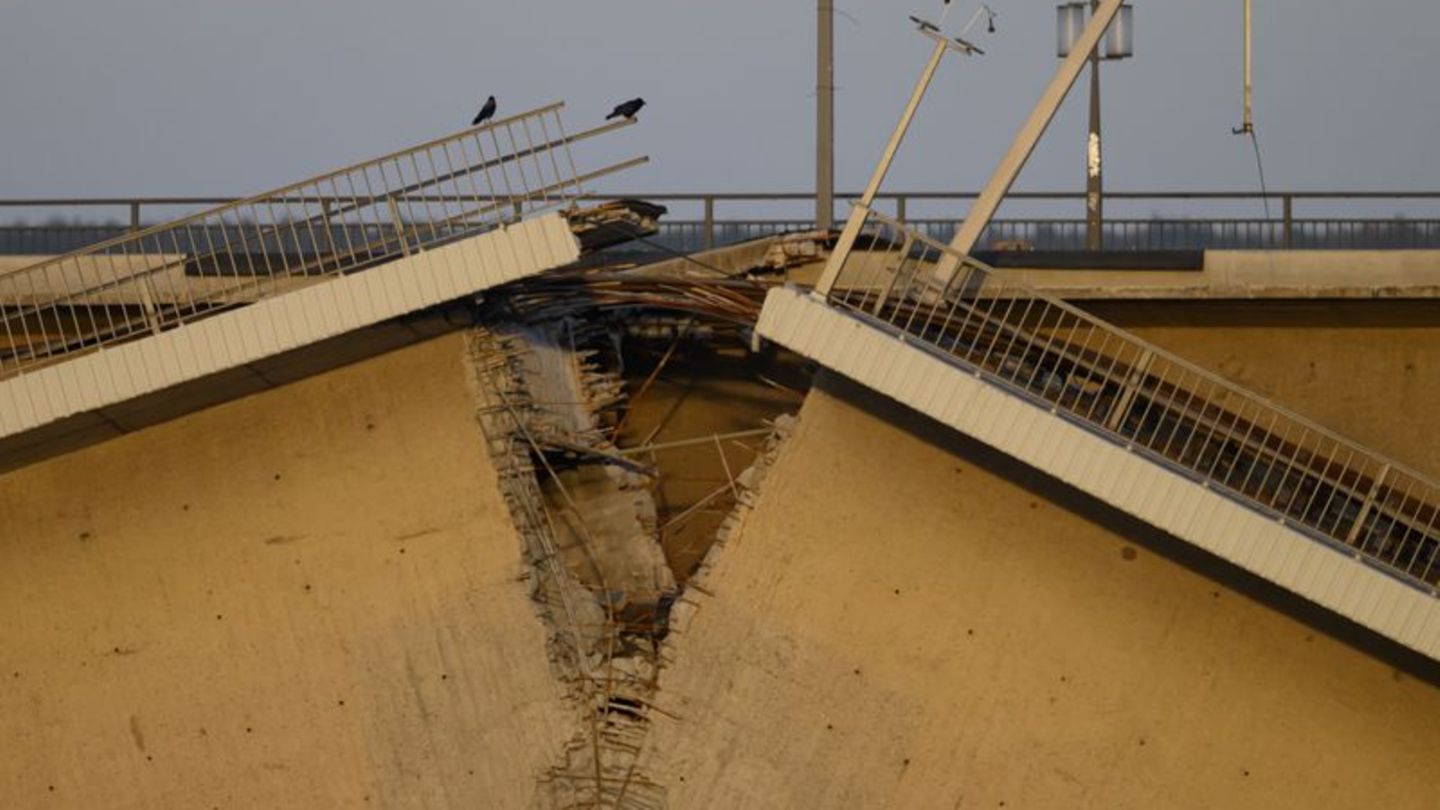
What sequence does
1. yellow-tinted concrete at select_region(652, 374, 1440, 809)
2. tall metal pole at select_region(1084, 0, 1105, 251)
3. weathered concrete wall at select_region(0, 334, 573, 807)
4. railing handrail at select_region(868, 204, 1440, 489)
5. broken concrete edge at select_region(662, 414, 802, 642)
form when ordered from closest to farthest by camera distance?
railing handrail at select_region(868, 204, 1440, 489) < yellow-tinted concrete at select_region(652, 374, 1440, 809) < broken concrete edge at select_region(662, 414, 802, 642) < weathered concrete wall at select_region(0, 334, 573, 807) < tall metal pole at select_region(1084, 0, 1105, 251)

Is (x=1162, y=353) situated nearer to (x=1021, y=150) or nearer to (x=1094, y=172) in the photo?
(x=1021, y=150)

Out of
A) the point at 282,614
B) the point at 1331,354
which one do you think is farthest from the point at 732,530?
the point at 1331,354

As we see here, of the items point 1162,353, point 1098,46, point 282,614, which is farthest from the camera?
point 1098,46

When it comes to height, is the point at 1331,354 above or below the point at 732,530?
above

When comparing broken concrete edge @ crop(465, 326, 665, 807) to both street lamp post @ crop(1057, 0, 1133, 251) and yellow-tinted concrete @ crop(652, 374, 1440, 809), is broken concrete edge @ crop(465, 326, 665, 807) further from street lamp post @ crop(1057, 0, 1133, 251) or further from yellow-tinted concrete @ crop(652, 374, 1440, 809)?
street lamp post @ crop(1057, 0, 1133, 251)

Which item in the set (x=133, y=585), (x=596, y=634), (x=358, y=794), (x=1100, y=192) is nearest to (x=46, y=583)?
(x=133, y=585)

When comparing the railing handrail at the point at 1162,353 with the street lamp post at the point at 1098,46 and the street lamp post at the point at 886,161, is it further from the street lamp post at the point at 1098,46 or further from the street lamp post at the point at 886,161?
the street lamp post at the point at 1098,46

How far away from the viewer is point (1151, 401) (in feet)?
53.2

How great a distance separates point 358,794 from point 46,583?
7.97 feet

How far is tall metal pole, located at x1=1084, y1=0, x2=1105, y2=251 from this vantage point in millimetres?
22438

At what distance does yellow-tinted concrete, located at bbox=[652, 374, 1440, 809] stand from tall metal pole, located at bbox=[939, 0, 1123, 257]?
132 centimetres

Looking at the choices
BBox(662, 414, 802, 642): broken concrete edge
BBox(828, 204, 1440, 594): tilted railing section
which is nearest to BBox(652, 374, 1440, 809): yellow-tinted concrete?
BBox(662, 414, 802, 642): broken concrete edge

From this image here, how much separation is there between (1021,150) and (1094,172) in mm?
8698

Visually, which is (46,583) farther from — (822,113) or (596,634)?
(822,113)
